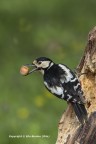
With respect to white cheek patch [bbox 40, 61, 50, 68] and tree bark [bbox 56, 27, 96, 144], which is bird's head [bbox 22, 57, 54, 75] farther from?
tree bark [bbox 56, 27, 96, 144]

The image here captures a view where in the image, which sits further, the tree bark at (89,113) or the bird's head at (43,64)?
the bird's head at (43,64)

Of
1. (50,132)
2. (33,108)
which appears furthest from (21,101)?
(50,132)

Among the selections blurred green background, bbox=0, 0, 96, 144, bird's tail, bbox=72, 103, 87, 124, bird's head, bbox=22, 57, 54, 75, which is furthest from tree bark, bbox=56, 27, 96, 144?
blurred green background, bbox=0, 0, 96, 144

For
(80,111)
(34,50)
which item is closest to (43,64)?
(80,111)

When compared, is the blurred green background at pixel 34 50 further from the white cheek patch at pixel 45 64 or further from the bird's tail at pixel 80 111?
the bird's tail at pixel 80 111

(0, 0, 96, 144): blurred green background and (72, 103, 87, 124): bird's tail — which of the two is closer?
(72, 103, 87, 124): bird's tail

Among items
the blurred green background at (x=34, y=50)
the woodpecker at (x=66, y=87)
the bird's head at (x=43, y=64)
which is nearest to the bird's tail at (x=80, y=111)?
the woodpecker at (x=66, y=87)

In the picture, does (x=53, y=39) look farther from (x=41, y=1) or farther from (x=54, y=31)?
(x=41, y=1)
